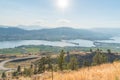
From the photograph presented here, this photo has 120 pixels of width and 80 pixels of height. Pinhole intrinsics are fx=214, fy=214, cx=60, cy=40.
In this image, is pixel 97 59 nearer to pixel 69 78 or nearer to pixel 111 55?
pixel 69 78

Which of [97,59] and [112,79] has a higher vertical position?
[112,79]

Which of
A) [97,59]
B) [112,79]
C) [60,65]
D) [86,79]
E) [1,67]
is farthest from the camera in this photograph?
[1,67]

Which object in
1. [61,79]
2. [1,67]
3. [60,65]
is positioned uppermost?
[61,79]

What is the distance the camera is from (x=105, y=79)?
24.2 feet

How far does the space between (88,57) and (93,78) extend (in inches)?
7544

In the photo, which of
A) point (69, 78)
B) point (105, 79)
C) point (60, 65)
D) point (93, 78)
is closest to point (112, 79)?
point (105, 79)

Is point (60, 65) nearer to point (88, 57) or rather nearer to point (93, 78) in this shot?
point (93, 78)

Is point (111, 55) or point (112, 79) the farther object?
point (111, 55)

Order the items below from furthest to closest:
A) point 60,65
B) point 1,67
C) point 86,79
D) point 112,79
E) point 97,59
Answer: point 1,67, point 97,59, point 60,65, point 86,79, point 112,79

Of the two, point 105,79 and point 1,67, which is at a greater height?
point 105,79

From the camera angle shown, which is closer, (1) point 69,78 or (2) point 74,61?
(1) point 69,78

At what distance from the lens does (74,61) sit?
92062 mm

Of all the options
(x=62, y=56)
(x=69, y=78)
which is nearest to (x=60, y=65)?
(x=62, y=56)

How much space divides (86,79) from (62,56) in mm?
72547
